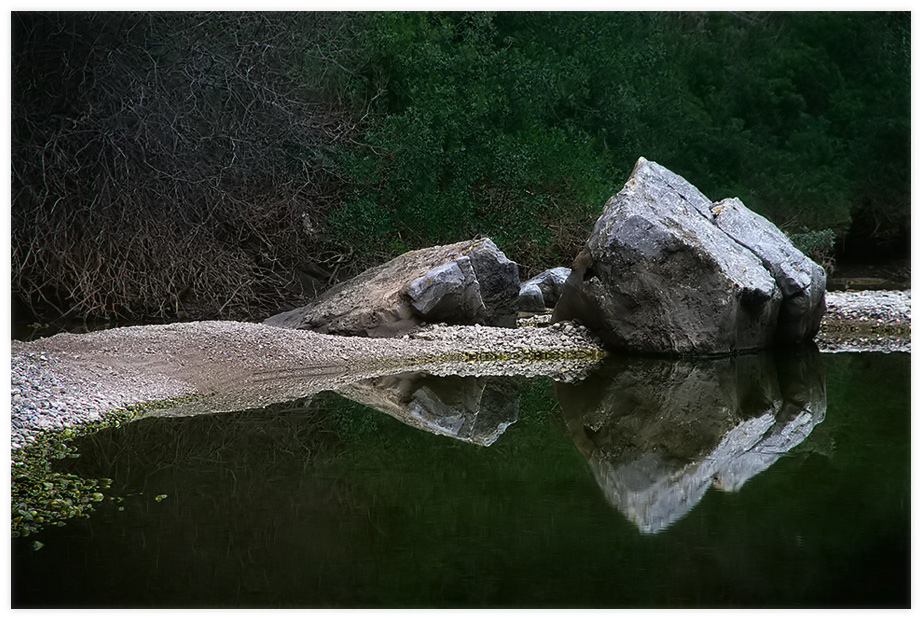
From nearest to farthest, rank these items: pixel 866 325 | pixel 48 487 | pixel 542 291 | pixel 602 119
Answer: pixel 48 487 < pixel 866 325 < pixel 542 291 < pixel 602 119

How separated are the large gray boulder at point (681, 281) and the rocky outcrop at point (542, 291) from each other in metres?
2.70

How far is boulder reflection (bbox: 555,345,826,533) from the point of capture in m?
5.18

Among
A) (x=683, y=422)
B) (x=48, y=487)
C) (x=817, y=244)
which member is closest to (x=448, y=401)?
(x=683, y=422)

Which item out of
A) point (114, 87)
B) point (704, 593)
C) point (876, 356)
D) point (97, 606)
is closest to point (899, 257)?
point (876, 356)

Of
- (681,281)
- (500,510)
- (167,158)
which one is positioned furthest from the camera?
(167,158)

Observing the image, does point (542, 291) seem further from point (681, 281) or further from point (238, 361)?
point (238, 361)

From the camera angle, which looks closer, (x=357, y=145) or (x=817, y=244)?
(x=357, y=145)

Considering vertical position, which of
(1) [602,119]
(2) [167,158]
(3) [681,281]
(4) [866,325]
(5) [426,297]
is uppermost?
(1) [602,119]

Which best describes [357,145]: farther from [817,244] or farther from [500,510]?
[500,510]

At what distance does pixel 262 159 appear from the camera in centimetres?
1292

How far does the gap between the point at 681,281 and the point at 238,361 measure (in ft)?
15.1

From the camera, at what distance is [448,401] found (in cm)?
760

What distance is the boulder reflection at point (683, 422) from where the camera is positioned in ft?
17.0

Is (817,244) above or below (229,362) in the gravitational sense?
below
